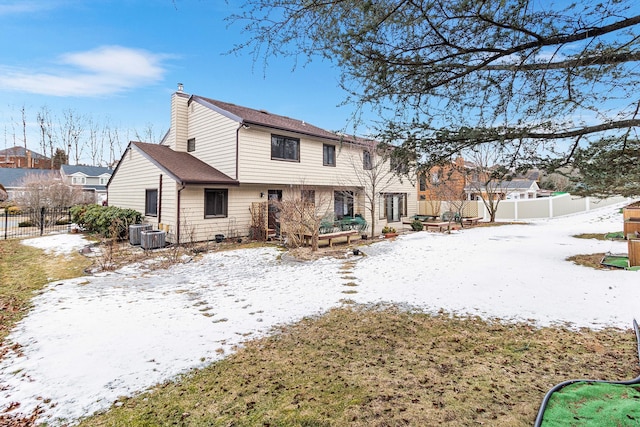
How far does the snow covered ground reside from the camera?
10.8 feet

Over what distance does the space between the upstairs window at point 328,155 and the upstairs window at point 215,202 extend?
5.77 metres

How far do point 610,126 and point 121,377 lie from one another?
566cm

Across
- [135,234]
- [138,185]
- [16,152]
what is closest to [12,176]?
[16,152]

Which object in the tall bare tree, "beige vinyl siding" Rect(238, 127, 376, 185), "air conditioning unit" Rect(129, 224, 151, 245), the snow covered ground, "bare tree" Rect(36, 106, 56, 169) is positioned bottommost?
the snow covered ground

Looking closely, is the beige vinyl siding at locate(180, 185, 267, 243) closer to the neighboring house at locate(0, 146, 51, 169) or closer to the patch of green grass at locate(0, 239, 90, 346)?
the patch of green grass at locate(0, 239, 90, 346)

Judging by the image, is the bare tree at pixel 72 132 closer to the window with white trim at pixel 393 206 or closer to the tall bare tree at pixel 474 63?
the window with white trim at pixel 393 206

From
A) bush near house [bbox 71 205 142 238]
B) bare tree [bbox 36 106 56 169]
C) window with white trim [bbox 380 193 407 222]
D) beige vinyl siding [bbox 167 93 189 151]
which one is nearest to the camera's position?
bush near house [bbox 71 205 142 238]

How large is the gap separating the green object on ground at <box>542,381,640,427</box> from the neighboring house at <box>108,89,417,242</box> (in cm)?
975

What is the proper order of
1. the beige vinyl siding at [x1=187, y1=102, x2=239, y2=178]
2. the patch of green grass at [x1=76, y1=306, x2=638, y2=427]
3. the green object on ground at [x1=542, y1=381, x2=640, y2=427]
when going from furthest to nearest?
the beige vinyl siding at [x1=187, y1=102, x2=239, y2=178]
the patch of green grass at [x1=76, y1=306, x2=638, y2=427]
the green object on ground at [x1=542, y1=381, x2=640, y2=427]

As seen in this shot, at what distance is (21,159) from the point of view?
1991 inches

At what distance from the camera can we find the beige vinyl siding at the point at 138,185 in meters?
12.1

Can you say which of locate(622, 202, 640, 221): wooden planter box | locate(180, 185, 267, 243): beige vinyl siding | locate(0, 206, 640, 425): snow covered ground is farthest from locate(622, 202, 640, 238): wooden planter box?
locate(180, 185, 267, 243): beige vinyl siding

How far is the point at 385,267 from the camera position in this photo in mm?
8438

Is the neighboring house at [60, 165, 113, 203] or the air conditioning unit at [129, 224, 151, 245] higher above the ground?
the neighboring house at [60, 165, 113, 203]
